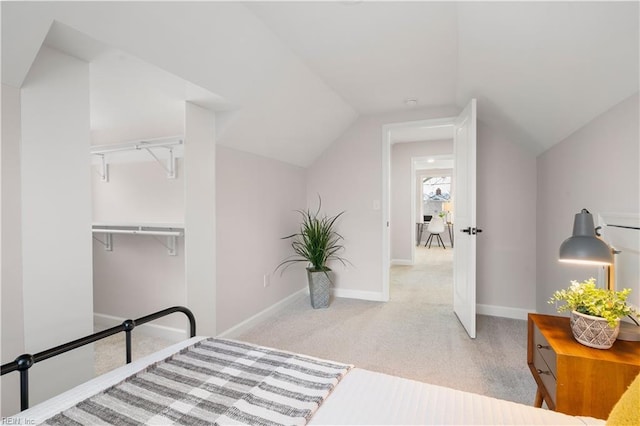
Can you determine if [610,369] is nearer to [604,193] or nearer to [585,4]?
[604,193]

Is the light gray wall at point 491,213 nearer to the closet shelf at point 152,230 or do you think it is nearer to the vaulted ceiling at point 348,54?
the vaulted ceiling at point 348,54

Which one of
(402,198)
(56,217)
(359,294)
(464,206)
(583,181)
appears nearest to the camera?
(56,217)

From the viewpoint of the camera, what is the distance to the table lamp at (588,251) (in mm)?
1338

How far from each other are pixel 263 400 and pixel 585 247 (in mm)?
1456

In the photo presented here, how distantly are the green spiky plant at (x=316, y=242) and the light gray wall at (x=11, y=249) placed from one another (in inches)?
92.3

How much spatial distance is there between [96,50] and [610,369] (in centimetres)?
260

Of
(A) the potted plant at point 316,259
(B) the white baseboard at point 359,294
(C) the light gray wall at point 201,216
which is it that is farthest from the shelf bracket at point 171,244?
(B) the white baseboard at point 359,294

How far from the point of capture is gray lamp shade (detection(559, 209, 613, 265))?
1.34 m

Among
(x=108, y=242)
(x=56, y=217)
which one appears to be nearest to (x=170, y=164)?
(x=108, y=242)

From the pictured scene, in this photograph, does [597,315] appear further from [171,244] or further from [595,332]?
[171,244]

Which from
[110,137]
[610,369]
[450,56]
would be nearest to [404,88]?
[450,56]

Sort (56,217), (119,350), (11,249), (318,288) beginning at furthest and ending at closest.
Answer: (318,288), (119,350), (56,217), (11,249)

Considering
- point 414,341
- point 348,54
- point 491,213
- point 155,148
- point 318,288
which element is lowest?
point 414,341

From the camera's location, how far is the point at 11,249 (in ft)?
4.41
